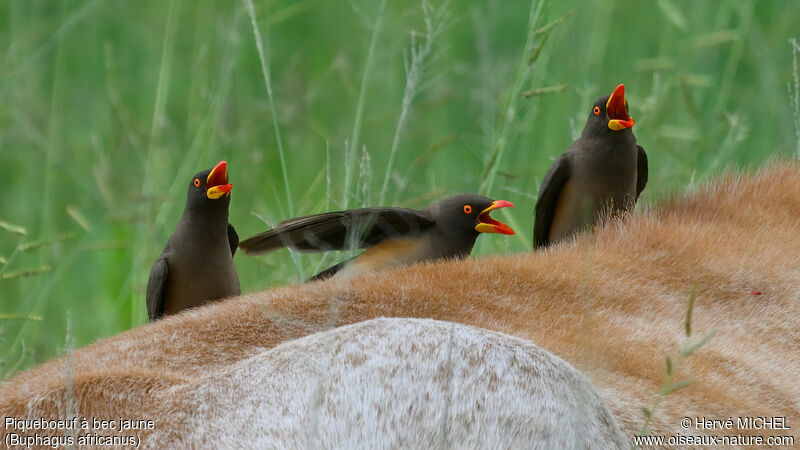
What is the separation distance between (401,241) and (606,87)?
4.36 feet

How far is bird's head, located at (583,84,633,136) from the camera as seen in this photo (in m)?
1.87

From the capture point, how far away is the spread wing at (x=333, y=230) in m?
1.69

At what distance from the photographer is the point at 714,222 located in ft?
5.73

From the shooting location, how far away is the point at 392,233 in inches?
71.9

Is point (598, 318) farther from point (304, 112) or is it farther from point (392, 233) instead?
point (304, 112)

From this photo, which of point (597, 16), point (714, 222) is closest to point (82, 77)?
point (597, 16)

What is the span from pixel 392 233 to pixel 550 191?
350mm

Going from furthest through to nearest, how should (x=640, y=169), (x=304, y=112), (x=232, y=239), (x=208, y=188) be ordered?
(x=304, y=112)
(x=640, y=169)
(x=232, y=239)
(x=208, y=188)

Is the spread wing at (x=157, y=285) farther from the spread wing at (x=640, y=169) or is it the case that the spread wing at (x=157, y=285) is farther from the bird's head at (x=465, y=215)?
the spread wing at (x=640, y=169)

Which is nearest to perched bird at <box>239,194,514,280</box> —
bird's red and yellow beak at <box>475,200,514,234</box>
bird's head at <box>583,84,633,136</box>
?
bird's red and yellow beak at <box>475,200,514,234</box>

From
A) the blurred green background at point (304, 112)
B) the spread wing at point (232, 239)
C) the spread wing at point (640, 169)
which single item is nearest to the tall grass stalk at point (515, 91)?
the blurred green background at point (304, 112)

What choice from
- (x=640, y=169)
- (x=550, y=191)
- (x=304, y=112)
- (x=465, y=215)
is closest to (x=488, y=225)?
(x=465, y=215)

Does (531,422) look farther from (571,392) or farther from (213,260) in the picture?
(213,260)

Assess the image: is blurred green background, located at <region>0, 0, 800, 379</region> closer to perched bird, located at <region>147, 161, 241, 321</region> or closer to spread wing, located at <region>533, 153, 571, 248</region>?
spread wing, located at <region>533, 153, 571, 248</region>
